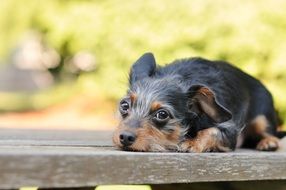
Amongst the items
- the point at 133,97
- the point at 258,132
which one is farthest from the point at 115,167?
the point at 258,132

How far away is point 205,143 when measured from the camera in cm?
369

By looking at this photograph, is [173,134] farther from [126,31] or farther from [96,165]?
[126,31]

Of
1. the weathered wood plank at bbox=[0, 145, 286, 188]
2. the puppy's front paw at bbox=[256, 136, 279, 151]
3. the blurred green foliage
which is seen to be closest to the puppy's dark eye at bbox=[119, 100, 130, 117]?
the weathered wood plank at bbox=[0, 145, 286, 188]

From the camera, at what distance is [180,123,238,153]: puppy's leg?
3.65 metres

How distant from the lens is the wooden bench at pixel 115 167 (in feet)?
8.50

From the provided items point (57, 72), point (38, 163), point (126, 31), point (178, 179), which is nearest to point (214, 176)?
point (178, 179)

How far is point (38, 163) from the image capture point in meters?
2.60

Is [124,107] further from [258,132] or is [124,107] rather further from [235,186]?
[258,132]

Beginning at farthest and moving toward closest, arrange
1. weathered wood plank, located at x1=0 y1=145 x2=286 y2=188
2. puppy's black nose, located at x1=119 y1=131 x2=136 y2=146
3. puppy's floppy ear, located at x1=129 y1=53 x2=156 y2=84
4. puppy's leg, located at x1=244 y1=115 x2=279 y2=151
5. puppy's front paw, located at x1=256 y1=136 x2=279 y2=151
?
puppy's leg, located at x1=244 y1=115 x2=279 y2=151 < puppy's front paw, located at x1=256 y1=136 x2=279 y2=151 < puppy's floppy ear, located at x1=129 y1=53 x2=156 y2=84 < puppy's black nose, located at x1=119 y1=131 x2=136 y2=146 < weathered wood plank, located at x1=0 y1=145 x2=286 y2=188

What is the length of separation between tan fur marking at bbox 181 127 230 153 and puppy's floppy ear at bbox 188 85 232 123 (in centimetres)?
8

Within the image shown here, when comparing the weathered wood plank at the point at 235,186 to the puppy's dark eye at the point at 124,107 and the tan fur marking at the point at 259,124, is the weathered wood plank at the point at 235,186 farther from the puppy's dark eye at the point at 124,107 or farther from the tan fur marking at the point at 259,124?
the tan fur marking at the point at 259,124

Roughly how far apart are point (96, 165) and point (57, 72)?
15.0 metres

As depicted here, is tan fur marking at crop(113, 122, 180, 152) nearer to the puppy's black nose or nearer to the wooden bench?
the puppy's black nose

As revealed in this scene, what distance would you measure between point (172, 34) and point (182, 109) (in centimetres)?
644
